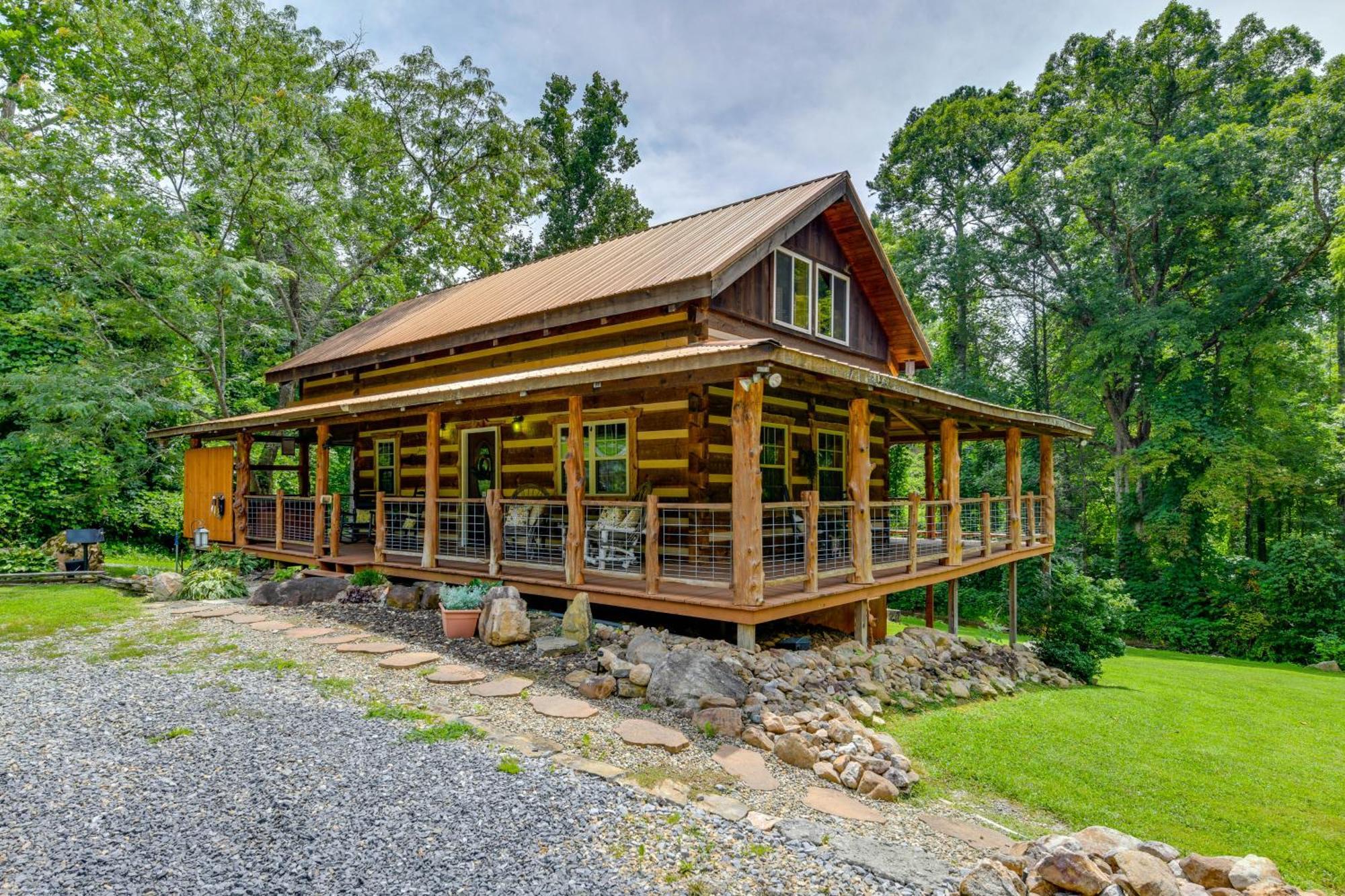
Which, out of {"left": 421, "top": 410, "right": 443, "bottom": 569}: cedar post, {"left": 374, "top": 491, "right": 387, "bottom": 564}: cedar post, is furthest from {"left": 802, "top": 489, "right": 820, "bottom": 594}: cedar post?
{"left": 374, "top": 491, "right": 387, "bottom": 564}: cedar post

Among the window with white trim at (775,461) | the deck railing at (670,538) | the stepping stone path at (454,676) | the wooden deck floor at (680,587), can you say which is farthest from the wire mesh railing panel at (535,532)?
the window with white trim at (775,461)

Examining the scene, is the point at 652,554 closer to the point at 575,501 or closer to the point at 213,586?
the point at 575,501

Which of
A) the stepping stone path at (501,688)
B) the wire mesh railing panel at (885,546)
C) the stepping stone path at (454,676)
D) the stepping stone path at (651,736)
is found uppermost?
the wire mesh railing panel at (885,546)

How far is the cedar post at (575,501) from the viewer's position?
8.59m

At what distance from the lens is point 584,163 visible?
3108 cm

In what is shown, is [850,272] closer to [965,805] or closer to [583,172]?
[965,805]

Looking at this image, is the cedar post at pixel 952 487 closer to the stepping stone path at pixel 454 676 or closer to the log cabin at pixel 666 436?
the log cabin at pixel 666 436

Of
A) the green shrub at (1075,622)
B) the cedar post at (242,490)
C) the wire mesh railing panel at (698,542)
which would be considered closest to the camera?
the wire mesh railing panel at (698,542)

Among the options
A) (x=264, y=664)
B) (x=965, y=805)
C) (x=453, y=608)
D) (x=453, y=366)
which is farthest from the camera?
(x=453, y=366)

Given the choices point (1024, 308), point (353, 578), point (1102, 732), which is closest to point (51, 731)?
point (353, 578)

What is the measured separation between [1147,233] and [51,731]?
31.5 metres

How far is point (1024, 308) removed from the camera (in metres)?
31.1

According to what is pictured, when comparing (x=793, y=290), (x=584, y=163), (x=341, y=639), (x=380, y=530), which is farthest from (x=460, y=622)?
(x=584, y=163)

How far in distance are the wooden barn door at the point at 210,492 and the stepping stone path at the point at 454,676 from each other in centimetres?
991
